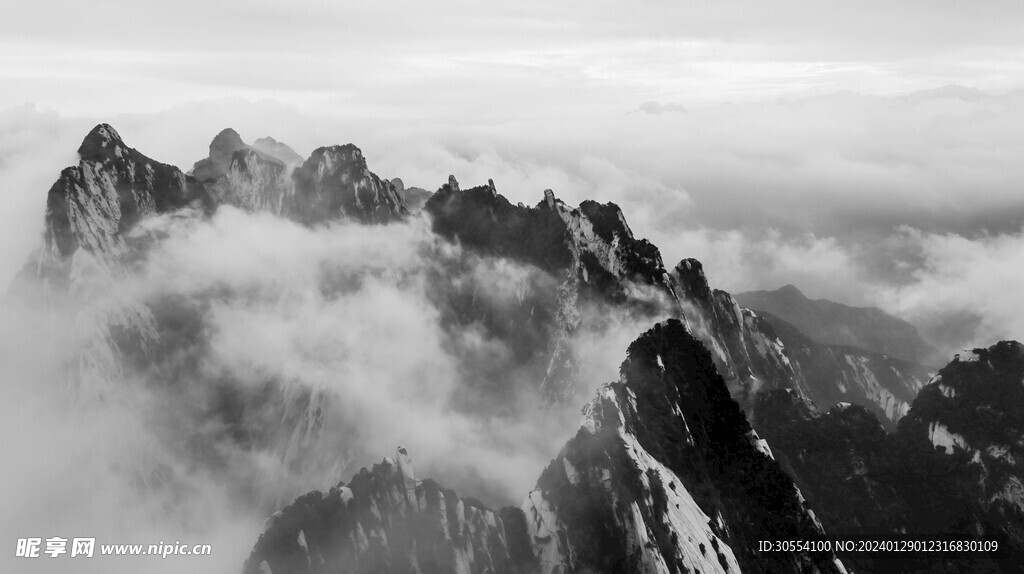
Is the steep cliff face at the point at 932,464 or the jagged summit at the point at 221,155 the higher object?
the jagged summit at the point at 221,155

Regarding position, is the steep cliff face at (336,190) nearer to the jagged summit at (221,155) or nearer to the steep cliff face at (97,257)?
the jagged summit at (221,155)

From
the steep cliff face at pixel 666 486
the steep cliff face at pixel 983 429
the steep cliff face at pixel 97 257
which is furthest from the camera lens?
the steep cliff face at pixel 97 257

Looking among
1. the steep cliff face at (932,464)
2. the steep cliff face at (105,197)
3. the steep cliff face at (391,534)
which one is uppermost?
the steep cliff face at (105,197)

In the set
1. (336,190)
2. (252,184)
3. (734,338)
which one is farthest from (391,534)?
(734,338)

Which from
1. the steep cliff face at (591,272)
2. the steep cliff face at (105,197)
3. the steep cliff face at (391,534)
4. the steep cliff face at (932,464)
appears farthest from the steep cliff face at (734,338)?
the steep cliff face at (105,197)

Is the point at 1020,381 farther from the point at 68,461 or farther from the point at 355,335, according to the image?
the point at 68,461

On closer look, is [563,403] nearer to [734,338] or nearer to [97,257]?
[734,338]

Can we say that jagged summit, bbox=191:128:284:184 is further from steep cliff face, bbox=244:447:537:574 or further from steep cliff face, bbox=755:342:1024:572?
steep cliff face, bbox=755:342:1024:572

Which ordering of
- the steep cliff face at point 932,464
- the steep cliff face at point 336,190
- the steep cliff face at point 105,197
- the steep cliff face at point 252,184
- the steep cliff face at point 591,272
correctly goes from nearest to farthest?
the steep cliff face at point 932,464 < the steep cliff face at point 105,197 < the steep cliff face at point 591,272 < the steep cliff face at point 336,190 < the steep cliff face at point 252,184
